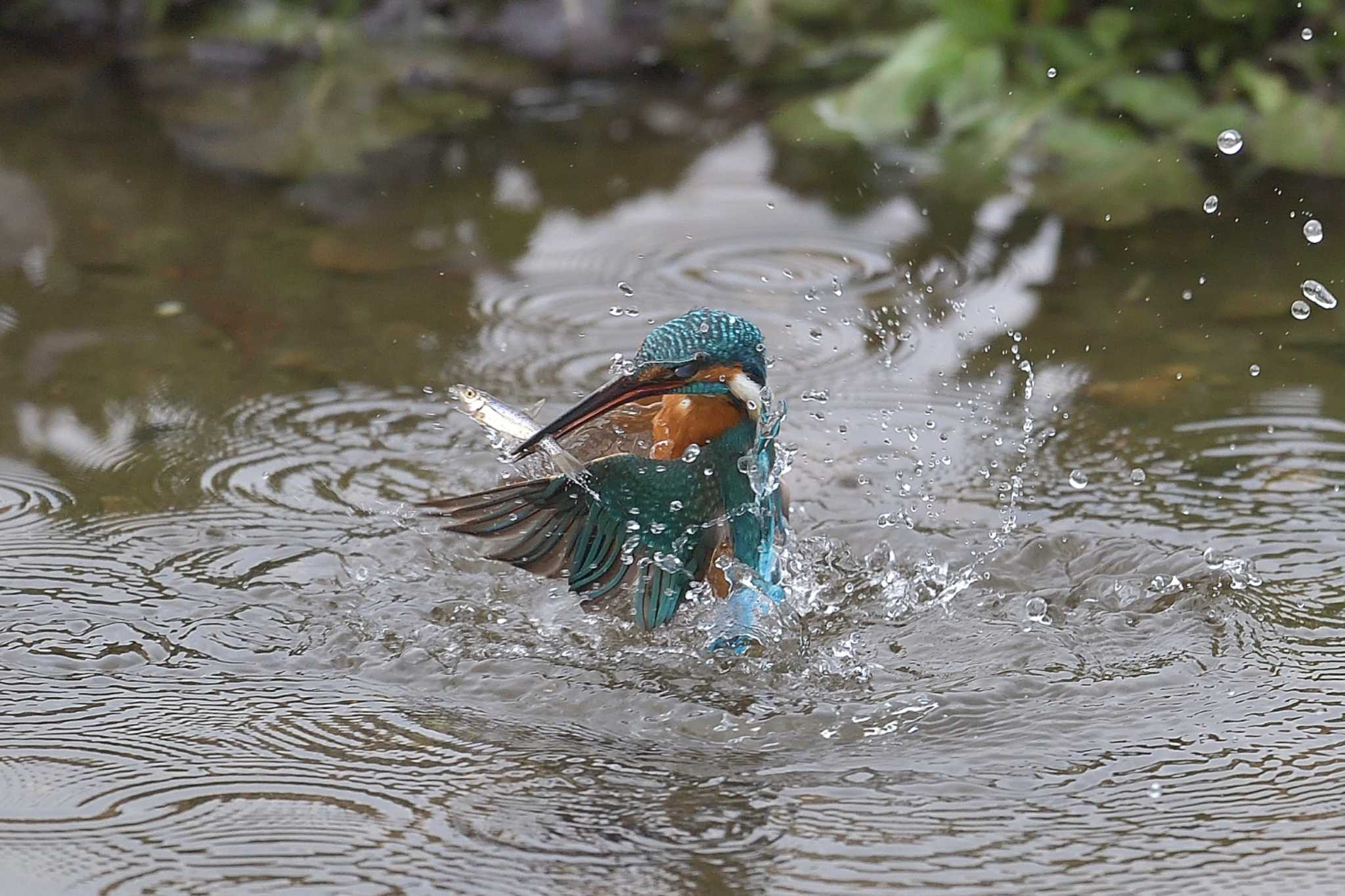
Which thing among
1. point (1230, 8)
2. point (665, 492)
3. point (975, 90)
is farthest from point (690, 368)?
point (1230, 8)

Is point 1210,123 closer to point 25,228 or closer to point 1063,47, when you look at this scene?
point 1063,47

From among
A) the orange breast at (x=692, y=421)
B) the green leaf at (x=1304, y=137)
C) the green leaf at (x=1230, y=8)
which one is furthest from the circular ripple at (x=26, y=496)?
the green leaf at (x=1230, y=8)

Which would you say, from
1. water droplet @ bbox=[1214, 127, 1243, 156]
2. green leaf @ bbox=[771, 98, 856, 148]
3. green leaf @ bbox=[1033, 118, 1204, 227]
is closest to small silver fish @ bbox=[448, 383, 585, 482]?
green leaf @ bbox=[1033, 118, 1204, 227]

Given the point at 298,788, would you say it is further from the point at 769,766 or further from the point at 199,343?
the point at 199,343

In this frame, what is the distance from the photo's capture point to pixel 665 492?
2.87m

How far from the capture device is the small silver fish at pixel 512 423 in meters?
2.82

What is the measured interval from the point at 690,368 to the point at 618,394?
136mm

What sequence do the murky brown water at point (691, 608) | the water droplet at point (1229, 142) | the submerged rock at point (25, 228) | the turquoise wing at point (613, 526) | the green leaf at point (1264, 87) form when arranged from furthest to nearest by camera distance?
the green leaf at point (1264, 87), the water droplet at point (1229, 142), the submerged rock at point (25, 228), the turquoise wing at point (613, 526), the murky brown water at point (691, 608)

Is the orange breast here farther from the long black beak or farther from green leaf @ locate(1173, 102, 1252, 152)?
green leaf @ locate(1173, 102, 1252, 152)

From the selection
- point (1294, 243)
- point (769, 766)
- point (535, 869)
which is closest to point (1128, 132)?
point (1294, 243)

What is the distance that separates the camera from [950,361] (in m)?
4.17

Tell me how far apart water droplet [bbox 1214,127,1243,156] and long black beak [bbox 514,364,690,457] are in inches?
110

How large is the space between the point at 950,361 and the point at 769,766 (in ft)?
6.02

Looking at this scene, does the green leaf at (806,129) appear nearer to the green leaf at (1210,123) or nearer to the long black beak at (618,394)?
the green leaf at (1210,123)
